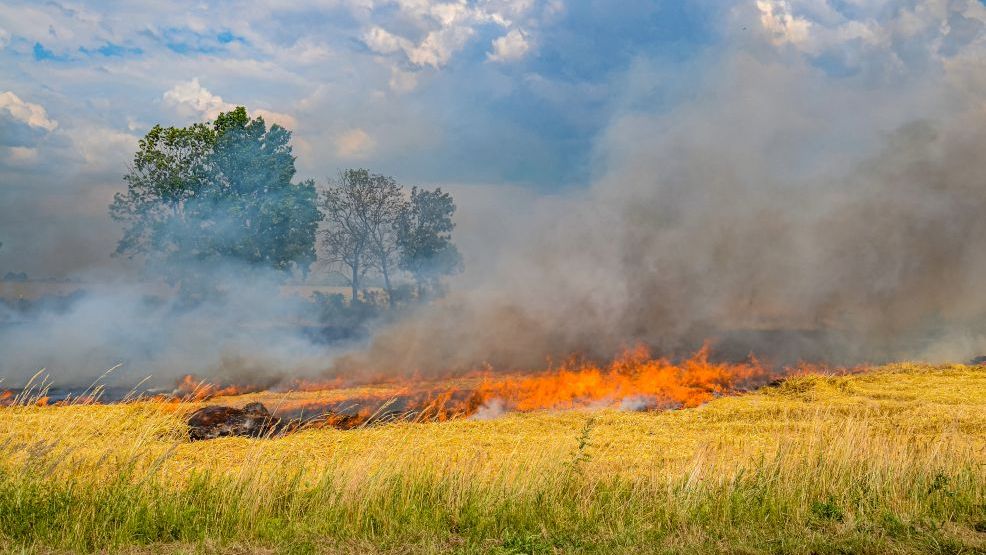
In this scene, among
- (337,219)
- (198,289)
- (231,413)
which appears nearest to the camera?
(231,413)

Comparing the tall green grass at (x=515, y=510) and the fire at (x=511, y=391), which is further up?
the tall green grass at (x=515, y=510)

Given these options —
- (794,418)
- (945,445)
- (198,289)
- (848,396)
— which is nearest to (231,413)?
(794,418)

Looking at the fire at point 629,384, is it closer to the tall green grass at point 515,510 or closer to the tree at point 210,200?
the tall green grass at point 515,510

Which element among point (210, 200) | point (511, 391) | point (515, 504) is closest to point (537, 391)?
point (511, 391)

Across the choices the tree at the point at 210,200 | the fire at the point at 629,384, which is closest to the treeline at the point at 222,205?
the tree at the point at 210,200

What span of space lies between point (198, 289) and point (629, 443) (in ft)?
82.7

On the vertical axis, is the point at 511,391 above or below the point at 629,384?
below

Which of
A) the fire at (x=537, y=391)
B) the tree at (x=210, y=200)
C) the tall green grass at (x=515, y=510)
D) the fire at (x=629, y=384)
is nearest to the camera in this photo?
the tall green grass at (x=515, y=510)

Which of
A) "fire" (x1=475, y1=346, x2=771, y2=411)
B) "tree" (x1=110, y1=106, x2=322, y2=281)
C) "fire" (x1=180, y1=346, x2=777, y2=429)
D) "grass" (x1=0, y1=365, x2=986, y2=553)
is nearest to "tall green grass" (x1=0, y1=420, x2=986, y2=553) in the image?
"grass" (x1=0, y1=365, x2=986, y2=553)

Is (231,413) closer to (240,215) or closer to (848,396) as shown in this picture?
(848,396)

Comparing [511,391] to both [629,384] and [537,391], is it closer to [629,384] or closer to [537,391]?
[537,391]

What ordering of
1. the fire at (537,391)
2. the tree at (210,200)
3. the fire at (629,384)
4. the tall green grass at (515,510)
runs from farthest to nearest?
the tree at (210,200) → the fire at (629,384) → the fire at (537,391) → the tall green grass at (515,510)

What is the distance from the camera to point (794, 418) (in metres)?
12.9

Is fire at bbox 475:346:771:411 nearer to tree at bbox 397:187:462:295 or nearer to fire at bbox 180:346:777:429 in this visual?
fire at bbox 180:346:777:429
